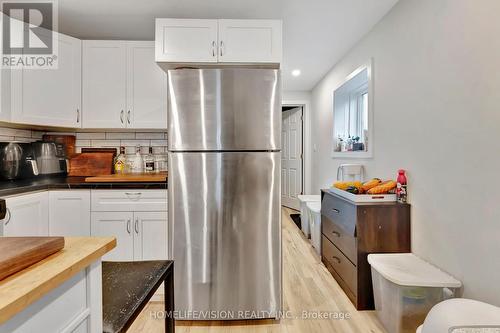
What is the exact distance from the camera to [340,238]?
93.0 inches

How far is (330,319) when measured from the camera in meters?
1.93

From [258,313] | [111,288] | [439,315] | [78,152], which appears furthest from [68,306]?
[78,152]

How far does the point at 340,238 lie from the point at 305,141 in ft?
9.87

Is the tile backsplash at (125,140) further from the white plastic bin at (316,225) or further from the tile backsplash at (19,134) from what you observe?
the white plastic bin at (316,225)

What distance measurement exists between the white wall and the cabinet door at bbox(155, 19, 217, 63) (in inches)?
57.1

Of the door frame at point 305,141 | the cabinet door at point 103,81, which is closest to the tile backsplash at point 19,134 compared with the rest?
the cabinet door at point 103,81

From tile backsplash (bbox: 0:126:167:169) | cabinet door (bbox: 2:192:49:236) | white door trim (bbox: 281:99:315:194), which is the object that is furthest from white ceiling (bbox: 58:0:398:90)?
white door trim (bbox: 281:99:315:194)

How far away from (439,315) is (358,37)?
8.37 feet

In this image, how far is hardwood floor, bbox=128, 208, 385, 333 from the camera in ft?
6.00

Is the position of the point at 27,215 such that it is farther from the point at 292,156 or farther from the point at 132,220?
the point at 292,156

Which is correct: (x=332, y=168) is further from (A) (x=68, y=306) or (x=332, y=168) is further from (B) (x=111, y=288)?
(A) (x=68, y=306)

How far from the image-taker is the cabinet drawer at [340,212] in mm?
2061

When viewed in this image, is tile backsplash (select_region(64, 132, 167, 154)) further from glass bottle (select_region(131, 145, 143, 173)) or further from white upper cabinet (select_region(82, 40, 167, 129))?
white upper cabinet (select_region(82, 40, 167, 129))

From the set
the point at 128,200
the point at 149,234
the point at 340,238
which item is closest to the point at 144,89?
the point at 128,200
